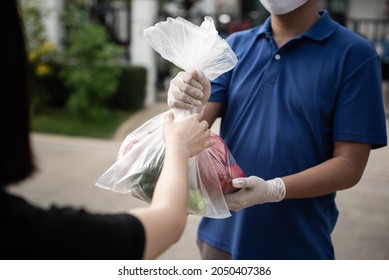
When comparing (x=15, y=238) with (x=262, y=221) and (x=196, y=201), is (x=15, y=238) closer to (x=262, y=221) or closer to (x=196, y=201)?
(x=196, y=201)

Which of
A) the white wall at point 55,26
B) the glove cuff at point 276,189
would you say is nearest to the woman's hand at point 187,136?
the glove cuff at point 276,189

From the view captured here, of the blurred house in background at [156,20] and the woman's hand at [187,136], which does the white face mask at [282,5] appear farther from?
the blurred house in background at [156,20]

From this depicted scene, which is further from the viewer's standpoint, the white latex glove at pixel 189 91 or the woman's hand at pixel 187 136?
the white latex glove at pixel 189 91

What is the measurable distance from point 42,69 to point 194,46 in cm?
619

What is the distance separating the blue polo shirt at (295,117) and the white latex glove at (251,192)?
13 cm

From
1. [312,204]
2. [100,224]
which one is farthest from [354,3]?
[100,224]

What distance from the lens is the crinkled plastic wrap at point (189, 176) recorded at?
139 cm

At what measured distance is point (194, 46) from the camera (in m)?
1.44

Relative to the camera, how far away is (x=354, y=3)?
473 inches

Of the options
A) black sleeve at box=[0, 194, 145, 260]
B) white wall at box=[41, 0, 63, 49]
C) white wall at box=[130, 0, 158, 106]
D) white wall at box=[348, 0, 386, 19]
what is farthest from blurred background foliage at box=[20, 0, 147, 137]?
white wall at box=[348, 0, 386, 19]

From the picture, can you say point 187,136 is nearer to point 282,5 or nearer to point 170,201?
point 170,201

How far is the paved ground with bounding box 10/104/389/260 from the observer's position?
370 cm

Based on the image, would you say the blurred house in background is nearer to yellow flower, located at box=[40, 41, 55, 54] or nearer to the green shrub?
the green shrub

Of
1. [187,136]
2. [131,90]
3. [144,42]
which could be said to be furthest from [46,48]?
[187,136]
